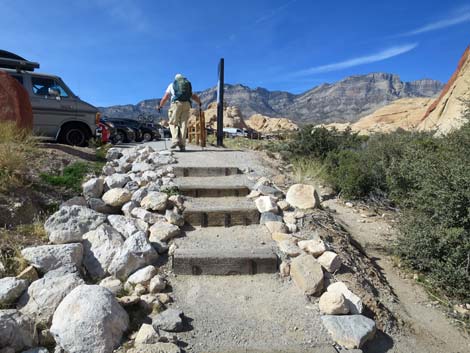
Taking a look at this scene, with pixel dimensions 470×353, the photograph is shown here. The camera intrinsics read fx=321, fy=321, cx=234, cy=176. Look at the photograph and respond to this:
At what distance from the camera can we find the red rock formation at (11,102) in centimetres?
538

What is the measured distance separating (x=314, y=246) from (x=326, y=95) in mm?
155656

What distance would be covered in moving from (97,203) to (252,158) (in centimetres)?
382

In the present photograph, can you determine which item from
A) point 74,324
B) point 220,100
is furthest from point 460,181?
point 220,100

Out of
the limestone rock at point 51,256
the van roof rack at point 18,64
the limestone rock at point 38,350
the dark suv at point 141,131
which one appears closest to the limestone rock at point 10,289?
the limestone rock at point 51,256

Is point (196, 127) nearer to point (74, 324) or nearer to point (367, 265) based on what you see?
point (367, 265)

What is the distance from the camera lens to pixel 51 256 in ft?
9.36

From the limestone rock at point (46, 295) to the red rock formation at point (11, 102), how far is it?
3.96m

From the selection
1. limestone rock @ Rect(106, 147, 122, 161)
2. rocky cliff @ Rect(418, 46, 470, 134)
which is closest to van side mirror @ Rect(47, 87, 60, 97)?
limestone rock @ Rect(106, 147, 122, 161)

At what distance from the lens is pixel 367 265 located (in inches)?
142

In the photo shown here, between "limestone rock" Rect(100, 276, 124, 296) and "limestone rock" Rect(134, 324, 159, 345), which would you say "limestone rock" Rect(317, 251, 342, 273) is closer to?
"limestone rock" Rect(134, 324, 159, 345)

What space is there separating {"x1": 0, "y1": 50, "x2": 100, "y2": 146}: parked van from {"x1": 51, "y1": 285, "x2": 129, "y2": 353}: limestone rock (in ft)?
19.9

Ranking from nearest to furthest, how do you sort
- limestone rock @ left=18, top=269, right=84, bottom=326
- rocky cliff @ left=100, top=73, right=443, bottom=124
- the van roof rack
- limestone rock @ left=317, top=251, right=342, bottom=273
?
1. limestone rock @ left=18, top=269, right=84, bottom=326
2. limestone rock @ left=317, top=251, right=342, bottom=273
3. the van roof rack
4. rocky cliff @ left=100, top=73, right=443, bottom=124

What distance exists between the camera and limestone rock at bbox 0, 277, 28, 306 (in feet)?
7.79

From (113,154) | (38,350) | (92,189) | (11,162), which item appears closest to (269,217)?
(92,189)
